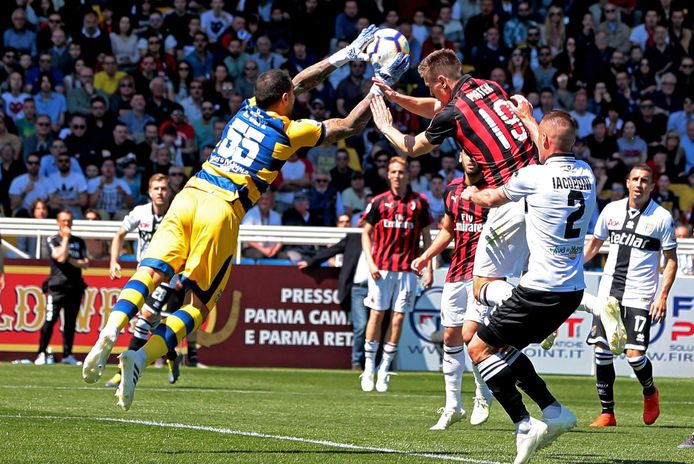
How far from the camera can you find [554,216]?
25.2 feet

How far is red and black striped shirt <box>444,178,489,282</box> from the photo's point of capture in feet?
37.5

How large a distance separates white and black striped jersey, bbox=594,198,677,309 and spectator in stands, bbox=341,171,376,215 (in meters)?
9.21

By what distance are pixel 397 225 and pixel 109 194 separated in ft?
21.0

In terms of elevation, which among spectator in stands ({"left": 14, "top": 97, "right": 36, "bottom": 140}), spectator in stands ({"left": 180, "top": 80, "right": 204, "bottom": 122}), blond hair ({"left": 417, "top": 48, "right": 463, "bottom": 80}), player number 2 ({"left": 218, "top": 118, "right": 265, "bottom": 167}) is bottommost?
spectator in stands ({"left": 14, "top": 97, "right": 36, "bottom": 140})

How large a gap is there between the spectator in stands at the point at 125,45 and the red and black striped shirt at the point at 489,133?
47.9 ft

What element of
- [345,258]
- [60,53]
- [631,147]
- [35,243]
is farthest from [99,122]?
[631,147]

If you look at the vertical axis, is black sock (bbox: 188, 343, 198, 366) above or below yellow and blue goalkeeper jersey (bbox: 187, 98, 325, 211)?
below

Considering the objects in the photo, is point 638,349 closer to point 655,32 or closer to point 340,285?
point 340,285

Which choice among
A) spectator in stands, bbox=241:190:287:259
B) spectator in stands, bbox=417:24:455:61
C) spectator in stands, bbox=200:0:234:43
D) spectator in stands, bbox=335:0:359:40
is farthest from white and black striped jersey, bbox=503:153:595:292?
spectator in stands, bbox=335:0:359:40

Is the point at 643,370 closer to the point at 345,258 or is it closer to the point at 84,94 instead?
the point at 345,258

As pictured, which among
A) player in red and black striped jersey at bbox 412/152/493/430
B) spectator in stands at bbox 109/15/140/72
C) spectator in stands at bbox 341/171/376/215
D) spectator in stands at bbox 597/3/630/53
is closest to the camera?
player in red and black striped jersey at bbox 412/152/493/430

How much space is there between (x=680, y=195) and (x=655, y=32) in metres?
4.27

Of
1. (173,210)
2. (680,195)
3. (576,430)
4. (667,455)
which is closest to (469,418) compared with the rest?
(576,430)

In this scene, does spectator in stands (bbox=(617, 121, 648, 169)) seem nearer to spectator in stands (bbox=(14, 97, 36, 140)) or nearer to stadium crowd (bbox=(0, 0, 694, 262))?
stadium crowd (bbox=(0, 0, 694, 262))
